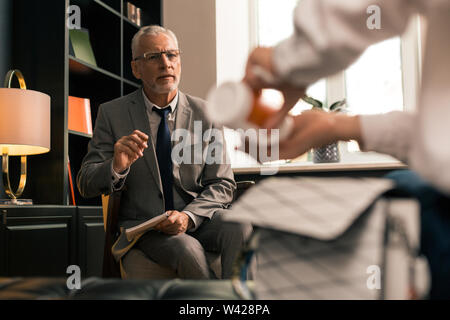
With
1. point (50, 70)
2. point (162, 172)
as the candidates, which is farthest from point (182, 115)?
point (50, 70)

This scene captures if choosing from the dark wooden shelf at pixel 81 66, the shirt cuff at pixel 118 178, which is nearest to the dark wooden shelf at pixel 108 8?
the dark wooden shelf at pixel 81 66

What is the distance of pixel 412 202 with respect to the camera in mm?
458

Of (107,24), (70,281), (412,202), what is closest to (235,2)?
(107,24)

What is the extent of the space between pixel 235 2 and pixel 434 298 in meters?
3.75

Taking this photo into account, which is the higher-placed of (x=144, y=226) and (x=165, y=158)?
(x=165, y=158)

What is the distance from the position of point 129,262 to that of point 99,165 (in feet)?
1.28

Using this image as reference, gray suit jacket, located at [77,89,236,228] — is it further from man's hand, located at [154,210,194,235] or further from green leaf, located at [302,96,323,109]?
green leaf, located at [302,96,323,109]

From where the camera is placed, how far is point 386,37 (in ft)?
1.56

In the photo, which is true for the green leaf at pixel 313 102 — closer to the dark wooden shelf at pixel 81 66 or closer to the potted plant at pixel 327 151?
the potted plant at pixel 327 151

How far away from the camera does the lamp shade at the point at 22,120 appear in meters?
2.05

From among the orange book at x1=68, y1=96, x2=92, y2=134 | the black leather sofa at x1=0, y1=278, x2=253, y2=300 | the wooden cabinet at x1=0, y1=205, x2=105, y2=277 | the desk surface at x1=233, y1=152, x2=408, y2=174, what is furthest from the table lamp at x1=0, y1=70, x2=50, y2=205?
the desk surface at x1=233, y1=152, x2=408, y2=174

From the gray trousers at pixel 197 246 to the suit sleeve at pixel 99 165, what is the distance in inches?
10.2

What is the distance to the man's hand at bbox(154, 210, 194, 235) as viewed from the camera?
1.66 meters

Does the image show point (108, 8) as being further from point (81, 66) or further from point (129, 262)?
point (129, 262)
